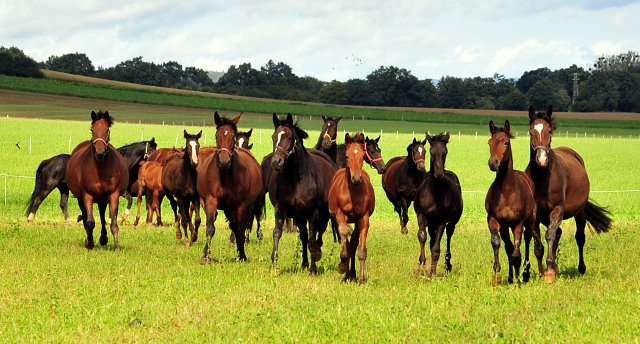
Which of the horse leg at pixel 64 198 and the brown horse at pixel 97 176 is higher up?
the brown horse at pixel 97 176

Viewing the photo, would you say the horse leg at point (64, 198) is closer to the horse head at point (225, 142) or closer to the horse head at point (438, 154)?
the horse head at point (225, 142)

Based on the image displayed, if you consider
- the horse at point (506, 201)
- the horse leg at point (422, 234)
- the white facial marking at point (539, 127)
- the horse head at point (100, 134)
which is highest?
the white facial marking at point (539, 127)

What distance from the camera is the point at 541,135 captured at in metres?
10.3

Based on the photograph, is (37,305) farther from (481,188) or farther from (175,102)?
(175,102)

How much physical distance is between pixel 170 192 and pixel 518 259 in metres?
8.80

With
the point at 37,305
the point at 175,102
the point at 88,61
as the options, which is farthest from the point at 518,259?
the point at 88,61

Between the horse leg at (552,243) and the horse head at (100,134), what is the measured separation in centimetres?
803

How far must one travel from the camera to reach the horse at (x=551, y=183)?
1035cm

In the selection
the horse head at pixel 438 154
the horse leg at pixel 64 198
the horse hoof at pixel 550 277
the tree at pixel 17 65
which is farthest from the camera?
the tree at pixel 17 65

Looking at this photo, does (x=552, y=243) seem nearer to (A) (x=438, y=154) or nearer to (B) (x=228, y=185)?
(A) (x=438, y=154)

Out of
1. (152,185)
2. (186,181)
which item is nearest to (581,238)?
(186,181)

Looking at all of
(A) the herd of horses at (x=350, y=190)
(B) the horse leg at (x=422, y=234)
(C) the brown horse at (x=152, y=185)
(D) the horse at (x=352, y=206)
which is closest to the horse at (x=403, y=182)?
(A) the herd of horses at (x=350, y=190)

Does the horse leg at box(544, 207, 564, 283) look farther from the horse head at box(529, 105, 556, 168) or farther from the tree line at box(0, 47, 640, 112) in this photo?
the tree line at box(0, 47, 640, 112)

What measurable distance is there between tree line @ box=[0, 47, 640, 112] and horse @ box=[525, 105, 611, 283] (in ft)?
341
